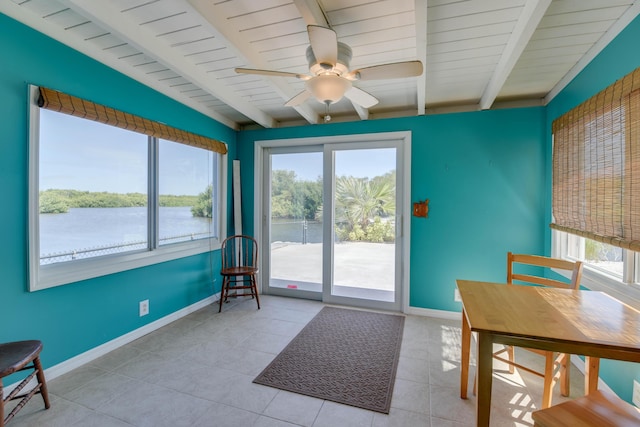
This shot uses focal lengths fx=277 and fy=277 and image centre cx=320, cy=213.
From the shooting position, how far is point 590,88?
2047mm

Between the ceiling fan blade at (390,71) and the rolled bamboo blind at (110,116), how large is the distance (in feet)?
6.22

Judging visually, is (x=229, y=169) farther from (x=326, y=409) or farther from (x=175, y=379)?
(x=326, y=409)

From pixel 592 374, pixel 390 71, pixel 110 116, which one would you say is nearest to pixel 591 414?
pixel 592 374

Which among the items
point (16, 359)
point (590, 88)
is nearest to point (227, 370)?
point (16, 359)

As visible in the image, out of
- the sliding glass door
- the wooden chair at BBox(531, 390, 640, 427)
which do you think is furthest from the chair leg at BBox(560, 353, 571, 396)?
the sliding glass door

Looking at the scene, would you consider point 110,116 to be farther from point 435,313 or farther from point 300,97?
point 435,313

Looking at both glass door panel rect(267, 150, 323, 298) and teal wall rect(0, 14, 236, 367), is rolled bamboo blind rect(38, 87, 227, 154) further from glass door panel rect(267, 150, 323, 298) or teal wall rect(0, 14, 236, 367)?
glass door panel rect(267, 150, 323, 298)

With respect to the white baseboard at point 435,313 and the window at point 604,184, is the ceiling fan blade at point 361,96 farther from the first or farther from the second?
the white baseboard at point 435,313

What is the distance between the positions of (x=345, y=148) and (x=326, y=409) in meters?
2.69

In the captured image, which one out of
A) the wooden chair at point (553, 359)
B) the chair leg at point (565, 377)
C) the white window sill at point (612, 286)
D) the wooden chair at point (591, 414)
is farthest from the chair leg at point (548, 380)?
the white window sill at point (612, 286)

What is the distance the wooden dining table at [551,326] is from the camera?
1.06 meters

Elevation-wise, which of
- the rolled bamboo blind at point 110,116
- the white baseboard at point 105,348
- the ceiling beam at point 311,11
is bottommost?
the white baseboard at point 105,348

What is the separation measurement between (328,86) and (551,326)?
5.42 ft

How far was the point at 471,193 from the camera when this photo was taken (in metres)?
3.02
